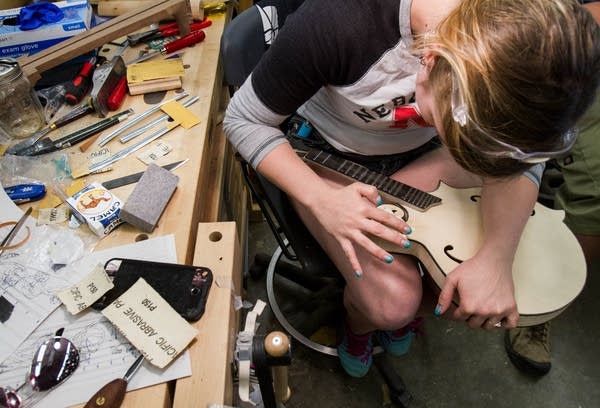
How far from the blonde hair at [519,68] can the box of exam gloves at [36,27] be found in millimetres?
813

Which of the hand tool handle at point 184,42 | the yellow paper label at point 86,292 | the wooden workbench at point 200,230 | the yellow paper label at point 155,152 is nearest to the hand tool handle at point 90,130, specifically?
the wooden workbench at point 200,230

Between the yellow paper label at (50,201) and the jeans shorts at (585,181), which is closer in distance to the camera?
the yellow paper label at (50,201)

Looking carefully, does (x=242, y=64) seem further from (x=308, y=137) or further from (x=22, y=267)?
(x=22, y=267)

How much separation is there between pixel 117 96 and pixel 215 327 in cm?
58

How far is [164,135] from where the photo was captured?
80 centimetres

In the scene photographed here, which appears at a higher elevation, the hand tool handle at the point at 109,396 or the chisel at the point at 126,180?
the chisel at the point at 126,180

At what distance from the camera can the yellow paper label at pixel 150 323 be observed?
0.50m

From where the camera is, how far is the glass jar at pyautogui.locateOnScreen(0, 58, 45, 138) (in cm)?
77

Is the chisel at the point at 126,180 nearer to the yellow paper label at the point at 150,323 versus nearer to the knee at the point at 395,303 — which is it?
the yellow paper label at the point at 150,323

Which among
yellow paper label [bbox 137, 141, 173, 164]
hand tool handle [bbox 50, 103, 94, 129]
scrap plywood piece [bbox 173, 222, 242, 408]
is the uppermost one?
hand tool handle [bbox 50, 103, 94, 129]

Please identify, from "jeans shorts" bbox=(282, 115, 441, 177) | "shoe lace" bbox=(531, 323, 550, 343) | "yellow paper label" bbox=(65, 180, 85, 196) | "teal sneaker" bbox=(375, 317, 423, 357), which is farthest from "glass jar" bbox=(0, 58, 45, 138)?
"shoe lace" bbox=(531, 323, 550, 343)

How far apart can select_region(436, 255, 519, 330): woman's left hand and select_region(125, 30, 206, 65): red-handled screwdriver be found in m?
0.79

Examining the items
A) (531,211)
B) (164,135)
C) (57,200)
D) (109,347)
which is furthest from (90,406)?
(531,211)

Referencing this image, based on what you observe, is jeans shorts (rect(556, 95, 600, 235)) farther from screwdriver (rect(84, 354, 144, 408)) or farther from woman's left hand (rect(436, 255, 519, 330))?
screwdriver (rect(84, 354, 144, 408))
